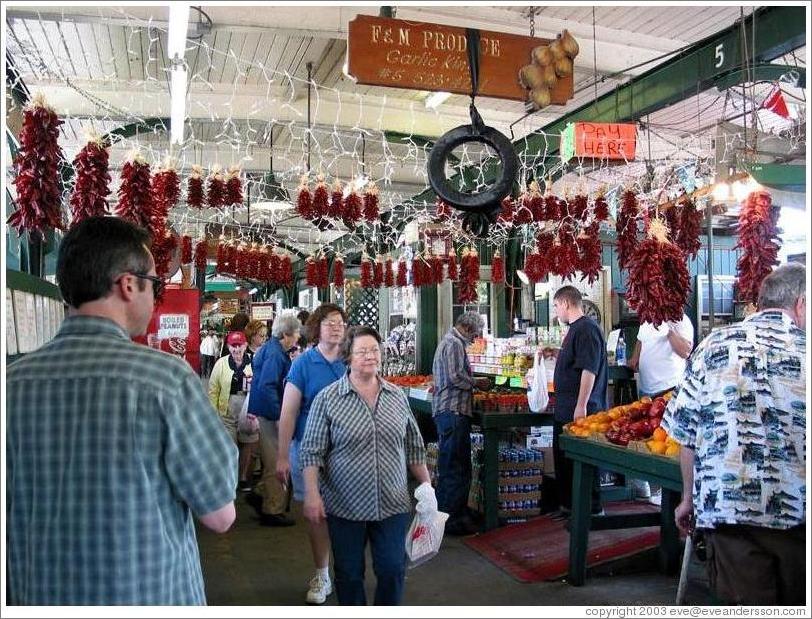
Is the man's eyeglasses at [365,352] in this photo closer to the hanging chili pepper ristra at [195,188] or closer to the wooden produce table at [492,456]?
the wooden produce table at [492,456]

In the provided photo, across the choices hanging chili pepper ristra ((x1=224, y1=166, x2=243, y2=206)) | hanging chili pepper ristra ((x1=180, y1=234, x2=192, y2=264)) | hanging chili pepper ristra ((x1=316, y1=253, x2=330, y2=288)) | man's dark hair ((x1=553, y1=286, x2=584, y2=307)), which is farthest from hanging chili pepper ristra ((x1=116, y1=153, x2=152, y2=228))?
hanging chili pepper ristra ((x1=316, y1=253, x2=330, y2=288))

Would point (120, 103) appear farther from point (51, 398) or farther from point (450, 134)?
point (51, 398)

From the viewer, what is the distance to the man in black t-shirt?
20.4 ft

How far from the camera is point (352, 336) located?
3.85 m

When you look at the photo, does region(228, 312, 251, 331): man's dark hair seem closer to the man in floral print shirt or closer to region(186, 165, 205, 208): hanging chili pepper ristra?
region(186, 165, 205, 208): hanging chili pepper ristra

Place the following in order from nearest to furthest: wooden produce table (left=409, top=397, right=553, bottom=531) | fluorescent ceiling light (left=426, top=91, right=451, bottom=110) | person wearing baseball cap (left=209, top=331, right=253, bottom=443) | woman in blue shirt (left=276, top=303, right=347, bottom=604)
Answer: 1. woman in blue shirt (left=276, top=303, right=347, bottom=604)
2. wooden produce table (left=409, top=397, right=553, bottom=531)
3. fluorescent ceiling light (left=426, top=91, right=451, bottom=110)
4. person wearing baseball cap (left=209, top=331, right=253, bottom=443)

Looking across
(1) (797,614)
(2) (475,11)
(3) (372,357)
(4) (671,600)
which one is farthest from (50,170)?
(4) (671,600)

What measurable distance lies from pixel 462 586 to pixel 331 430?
85.5 inches

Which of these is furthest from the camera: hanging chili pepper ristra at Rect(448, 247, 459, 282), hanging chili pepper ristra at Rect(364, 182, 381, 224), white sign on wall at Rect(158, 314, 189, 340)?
hanging chili pepper ristra at Rect(448, 247, 459, 282)

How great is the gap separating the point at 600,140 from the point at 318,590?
441 cm

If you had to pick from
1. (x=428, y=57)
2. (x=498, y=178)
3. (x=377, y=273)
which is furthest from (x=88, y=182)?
(x=377, y=273)

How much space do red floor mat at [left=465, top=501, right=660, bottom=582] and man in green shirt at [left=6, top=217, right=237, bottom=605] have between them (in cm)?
379

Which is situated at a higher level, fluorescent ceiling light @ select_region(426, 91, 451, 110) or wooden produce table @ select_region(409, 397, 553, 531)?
fluorescent ceiling light @ select_region(426, 91, 451, 110)

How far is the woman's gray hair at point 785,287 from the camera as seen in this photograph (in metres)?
2.93
